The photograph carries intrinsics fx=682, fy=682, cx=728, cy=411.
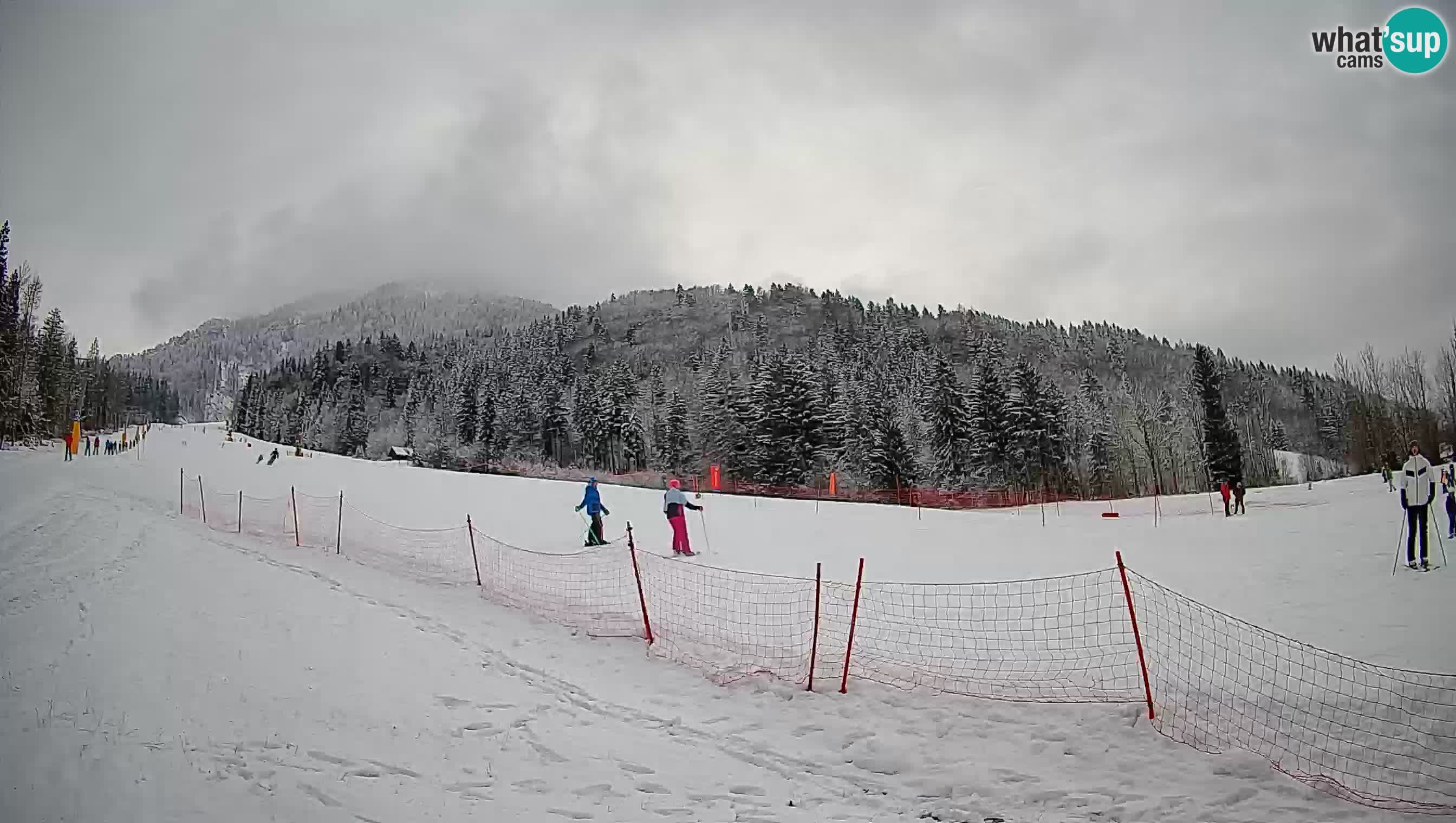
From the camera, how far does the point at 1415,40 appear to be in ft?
23.1

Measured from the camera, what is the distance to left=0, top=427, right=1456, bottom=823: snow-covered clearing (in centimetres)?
505

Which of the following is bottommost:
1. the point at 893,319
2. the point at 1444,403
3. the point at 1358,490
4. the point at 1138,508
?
the point at 1138,508

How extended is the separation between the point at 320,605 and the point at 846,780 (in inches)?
354

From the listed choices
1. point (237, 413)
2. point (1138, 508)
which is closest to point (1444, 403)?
point (1138, 508)

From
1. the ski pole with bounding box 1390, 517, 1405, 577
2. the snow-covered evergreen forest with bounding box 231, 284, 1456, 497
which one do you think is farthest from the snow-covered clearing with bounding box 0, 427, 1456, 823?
the snow-covered evergreen forest with bounding box 231, 284, 1456, 497

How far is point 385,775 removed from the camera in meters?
5.44

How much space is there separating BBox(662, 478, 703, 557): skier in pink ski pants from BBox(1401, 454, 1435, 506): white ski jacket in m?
11.6

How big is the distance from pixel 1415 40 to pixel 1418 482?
6.29m

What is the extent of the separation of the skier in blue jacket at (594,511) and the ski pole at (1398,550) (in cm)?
1358

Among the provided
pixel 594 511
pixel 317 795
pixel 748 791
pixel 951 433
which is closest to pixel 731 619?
pixel 748 791

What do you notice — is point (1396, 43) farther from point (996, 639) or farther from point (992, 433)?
point (992, 433)

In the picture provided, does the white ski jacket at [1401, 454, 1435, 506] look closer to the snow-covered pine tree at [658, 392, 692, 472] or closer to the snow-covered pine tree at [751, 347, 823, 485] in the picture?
the snow-covered pine tree at [751, 347, 823, 485]

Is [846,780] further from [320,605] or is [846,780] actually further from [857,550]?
[857,550]

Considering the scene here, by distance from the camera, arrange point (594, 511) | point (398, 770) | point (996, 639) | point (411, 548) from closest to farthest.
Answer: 1. point (398, 770)
2. point (996, 639)
3. point (594, 511)
4. point (411, 548)
